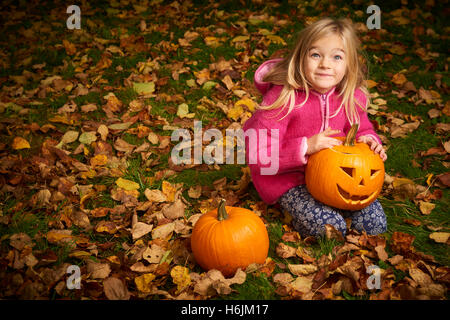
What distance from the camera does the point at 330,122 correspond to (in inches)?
101

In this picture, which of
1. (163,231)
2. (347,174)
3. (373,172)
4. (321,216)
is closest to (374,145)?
(373,172)

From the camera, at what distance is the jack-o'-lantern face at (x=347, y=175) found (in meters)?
2.19

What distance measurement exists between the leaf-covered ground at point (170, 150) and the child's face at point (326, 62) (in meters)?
0.95

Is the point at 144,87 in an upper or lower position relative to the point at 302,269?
upper

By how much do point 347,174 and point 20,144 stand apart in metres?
2.72

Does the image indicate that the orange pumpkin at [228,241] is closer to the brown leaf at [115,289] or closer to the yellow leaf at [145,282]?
the yellow leaf at [145,282]

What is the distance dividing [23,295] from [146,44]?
3.55m

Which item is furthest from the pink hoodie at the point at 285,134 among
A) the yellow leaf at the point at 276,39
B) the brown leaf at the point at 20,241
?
the yellow leaf at the point at 276,39

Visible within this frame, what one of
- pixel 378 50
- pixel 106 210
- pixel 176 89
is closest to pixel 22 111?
pixel 176 89

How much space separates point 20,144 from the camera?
3299 mm

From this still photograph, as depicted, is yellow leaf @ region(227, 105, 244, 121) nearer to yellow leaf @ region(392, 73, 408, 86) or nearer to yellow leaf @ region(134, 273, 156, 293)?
yellow leaf @ region(392, 73, 408, 86)

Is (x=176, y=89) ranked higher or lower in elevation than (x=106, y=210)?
higher

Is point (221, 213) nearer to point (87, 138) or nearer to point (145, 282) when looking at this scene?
point (145, 282)
